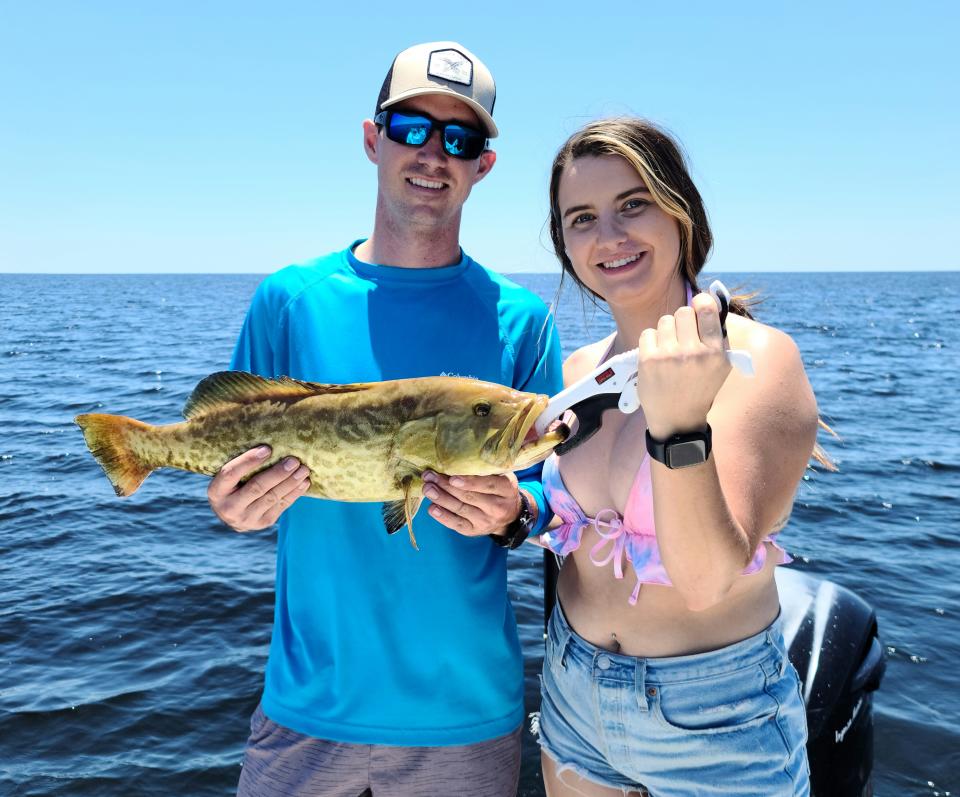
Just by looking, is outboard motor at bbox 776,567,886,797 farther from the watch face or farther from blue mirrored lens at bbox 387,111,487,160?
blue mirrored lens at bbox 387,111,487,160

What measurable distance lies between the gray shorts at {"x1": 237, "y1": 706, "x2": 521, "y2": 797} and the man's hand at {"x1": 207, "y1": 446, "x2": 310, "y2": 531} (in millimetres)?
1123

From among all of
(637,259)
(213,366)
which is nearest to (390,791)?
(637,259)

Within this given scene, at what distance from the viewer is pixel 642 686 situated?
9.71ft

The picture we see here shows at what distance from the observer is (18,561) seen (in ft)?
36.3

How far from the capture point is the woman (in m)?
2.53

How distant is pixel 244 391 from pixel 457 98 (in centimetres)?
A: 177

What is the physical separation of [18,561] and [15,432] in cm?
849

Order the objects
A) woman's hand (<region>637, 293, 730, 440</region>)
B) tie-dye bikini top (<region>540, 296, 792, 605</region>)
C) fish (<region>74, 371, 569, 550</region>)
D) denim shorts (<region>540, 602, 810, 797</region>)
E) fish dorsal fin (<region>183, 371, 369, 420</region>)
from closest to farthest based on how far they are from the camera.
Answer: woman's hand (<region>637, 293, 730, 440</region>), denim shorts (<region>540, 602, 810, 797</region>), tie-dye bikini top (<region>540, 296, 792, 605</region>), fish (<region>74, 371, 569, 550</region>), fish dorsal fin (<region>183, 371, 369, 420</region>)

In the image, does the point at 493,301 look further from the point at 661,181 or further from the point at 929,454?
the point at 929,454

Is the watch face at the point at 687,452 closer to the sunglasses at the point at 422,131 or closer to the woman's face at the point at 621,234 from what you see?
the woman's face at the point at 621,234

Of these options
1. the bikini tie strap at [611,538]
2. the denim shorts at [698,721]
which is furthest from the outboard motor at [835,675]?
the bikini tie strap at [611,538]

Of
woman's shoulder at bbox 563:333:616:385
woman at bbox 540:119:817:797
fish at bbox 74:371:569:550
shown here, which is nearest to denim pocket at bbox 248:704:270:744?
fish at bbox 74:371:569:550

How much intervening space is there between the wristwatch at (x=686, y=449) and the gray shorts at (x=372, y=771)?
5.96ft

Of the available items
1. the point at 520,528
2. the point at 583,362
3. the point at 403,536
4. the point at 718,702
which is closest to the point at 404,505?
the point at 403,536
